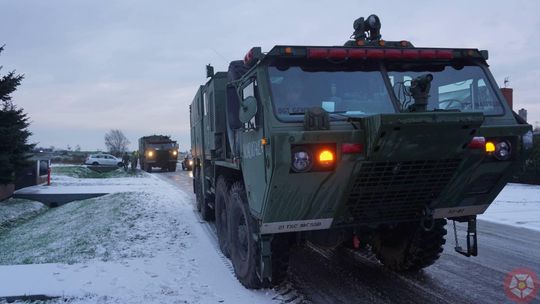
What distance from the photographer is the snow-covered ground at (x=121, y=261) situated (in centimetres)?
518

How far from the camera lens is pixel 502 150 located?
465cm

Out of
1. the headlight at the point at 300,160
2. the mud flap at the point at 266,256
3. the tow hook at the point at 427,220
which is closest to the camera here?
the headlight at the point at 300,160

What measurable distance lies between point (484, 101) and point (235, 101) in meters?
2.72

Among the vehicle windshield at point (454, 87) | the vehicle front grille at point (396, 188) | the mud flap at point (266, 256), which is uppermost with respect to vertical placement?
the vehicle windshield at point (454, 87)

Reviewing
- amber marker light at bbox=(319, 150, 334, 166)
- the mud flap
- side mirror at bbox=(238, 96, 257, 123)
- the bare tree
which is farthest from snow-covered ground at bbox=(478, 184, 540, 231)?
the bare tree

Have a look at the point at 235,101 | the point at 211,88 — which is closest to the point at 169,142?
the point at 211,88

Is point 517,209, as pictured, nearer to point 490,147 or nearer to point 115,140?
point 490,147

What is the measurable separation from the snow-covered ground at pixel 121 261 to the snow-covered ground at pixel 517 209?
638 cm

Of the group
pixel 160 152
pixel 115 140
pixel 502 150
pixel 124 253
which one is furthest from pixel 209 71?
pixel 115 140

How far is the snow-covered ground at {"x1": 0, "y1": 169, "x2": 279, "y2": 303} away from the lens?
5.18 metres

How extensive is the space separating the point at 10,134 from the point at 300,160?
1363cm

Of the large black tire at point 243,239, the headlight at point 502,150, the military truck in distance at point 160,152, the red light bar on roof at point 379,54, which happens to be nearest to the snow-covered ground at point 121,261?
the large black tire at point 243,239

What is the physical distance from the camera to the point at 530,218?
396 inches

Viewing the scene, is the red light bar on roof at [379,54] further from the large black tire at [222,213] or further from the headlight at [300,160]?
the large black tire at [222,213]
